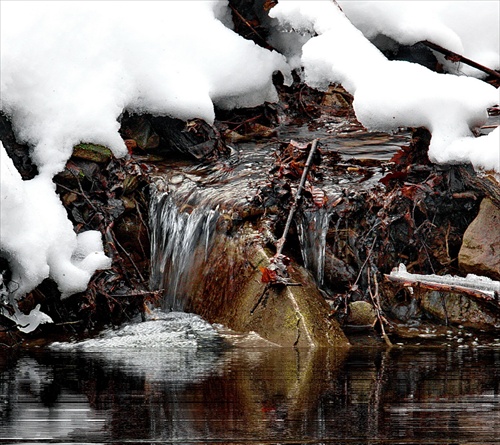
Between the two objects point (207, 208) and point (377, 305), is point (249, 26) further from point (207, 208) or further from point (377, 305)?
point (377, 305)

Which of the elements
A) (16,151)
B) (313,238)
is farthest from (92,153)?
(313,238)

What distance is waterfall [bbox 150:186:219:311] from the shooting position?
5.56m

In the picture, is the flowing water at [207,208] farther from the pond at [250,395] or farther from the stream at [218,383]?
the pond at [250,395]

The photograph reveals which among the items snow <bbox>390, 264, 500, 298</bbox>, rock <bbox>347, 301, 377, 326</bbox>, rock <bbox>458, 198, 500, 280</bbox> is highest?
rock <bbox>458, 198, 500, 280</bbox>

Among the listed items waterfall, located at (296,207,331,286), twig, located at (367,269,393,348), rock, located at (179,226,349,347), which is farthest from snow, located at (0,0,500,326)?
twig, located at (367,269,393,348)

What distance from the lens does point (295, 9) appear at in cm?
662

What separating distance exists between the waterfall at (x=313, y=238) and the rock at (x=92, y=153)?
4.33 ft

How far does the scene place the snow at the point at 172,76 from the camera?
529 centimetres

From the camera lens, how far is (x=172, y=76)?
6.49m

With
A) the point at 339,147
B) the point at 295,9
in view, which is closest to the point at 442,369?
the point at 339,147

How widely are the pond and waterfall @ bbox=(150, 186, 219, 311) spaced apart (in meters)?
0.96

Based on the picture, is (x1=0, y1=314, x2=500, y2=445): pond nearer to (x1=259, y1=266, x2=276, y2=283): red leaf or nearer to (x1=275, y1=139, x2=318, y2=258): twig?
(x1=259, y1=266, x2=276, y2=283): red leaf

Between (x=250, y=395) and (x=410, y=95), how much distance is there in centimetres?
A: 306

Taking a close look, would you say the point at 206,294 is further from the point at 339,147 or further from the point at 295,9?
the point at 295,9
